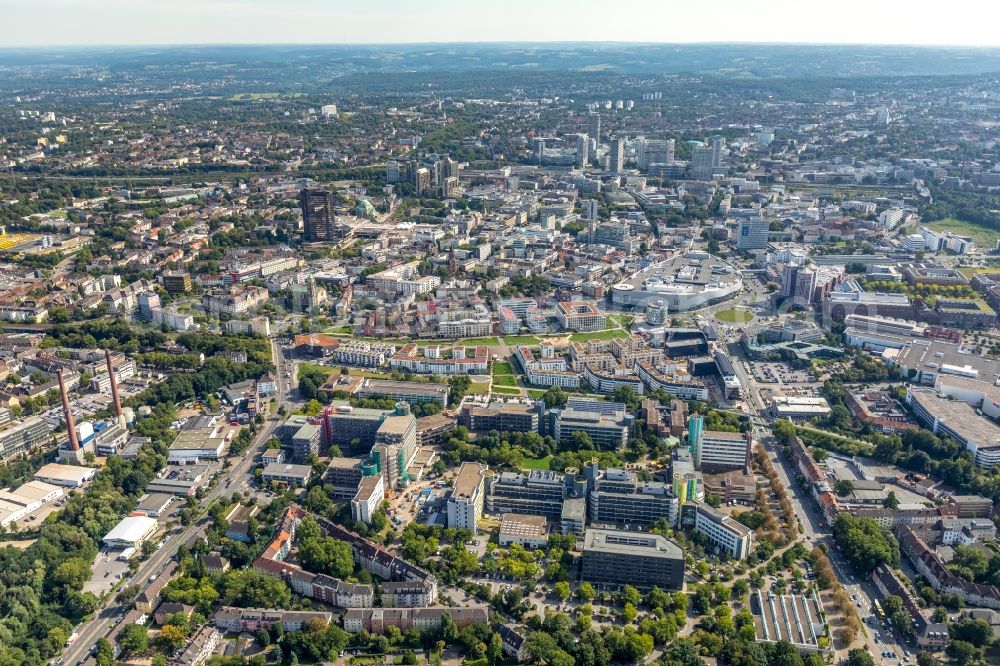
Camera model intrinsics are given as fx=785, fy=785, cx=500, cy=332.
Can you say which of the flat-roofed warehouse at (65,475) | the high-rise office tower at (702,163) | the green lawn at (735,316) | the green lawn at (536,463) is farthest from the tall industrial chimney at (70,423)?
the high-rise office tower at (702,163)

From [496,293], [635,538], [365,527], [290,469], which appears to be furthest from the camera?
[496,293]

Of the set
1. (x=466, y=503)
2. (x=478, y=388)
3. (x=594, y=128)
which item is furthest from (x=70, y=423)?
(x=594, y=128)

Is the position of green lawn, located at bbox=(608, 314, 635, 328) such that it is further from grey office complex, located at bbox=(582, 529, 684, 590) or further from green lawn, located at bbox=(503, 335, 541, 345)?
grey office complex, located at bbox=(582, 529, 684, 590)

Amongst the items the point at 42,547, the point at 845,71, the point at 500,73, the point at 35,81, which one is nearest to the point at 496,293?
the point at 42,547

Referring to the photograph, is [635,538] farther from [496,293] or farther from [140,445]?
[496,293]

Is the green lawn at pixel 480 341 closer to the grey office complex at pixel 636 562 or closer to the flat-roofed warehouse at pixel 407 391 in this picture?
the flat-roofed warehouse at pixel 407 391
